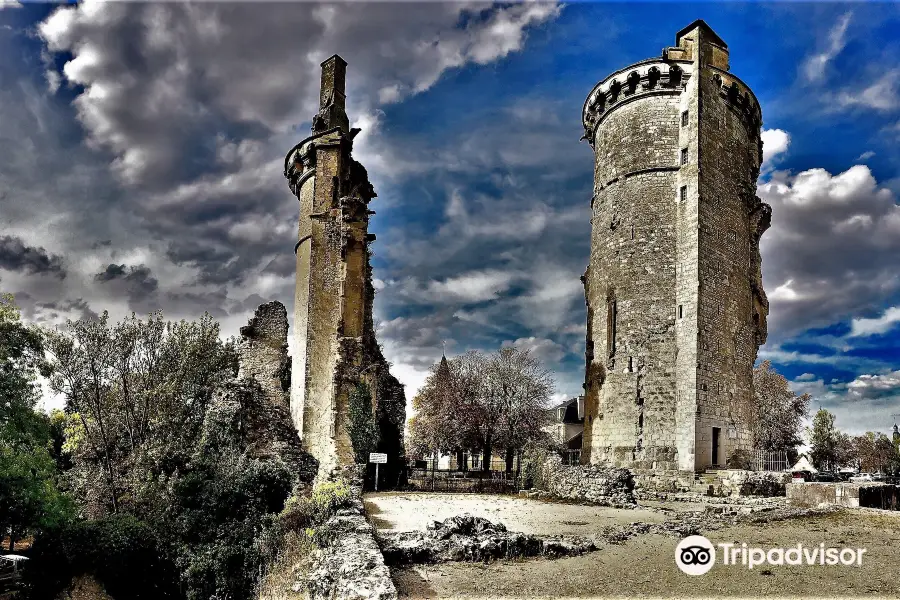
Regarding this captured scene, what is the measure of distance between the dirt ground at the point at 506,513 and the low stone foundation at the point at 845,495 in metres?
4.63

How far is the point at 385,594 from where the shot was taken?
6141 mm

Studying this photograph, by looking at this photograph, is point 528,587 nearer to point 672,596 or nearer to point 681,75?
point 672,596

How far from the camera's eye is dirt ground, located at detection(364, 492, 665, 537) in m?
14.0

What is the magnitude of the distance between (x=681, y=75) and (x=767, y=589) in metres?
22.8

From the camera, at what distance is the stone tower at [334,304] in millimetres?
26703

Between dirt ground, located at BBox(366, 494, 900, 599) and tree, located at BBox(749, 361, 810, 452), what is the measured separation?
2972 cm

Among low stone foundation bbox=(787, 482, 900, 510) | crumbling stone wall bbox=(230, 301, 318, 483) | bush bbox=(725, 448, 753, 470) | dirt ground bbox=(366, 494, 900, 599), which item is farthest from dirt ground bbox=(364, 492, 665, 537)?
bush bbox=(725, 448, 753, 470)

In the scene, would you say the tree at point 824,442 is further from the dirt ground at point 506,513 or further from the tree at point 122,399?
the tree at point 122,399

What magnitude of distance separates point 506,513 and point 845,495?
30.0 ft

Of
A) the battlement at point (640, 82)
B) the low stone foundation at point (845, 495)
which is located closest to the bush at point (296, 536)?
the low stone foundation at point (845, 495)

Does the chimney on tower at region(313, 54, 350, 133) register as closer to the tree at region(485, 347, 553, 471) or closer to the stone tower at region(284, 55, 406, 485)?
the stone tower at region(284, 55, 406, 485)

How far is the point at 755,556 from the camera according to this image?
9.91 m

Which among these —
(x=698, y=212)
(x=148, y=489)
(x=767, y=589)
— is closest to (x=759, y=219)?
(x=698, y=212)

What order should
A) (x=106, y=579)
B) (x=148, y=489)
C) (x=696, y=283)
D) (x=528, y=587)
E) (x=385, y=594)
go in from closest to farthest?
(x=385, y=594), (x=528, y=587), (x=106, y=579), (x=148, y=489), (x=696, y=283)
